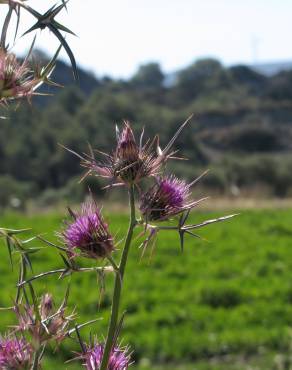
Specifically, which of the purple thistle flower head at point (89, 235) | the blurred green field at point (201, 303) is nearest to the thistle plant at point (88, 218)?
the purple thistle flower head at point (89, 235)

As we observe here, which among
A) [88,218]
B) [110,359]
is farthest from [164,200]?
[110,359]

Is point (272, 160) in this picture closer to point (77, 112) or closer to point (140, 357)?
point (77, 112)

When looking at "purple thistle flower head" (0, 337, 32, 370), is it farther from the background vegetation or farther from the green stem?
the background vegetation

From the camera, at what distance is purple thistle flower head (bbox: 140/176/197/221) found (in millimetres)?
944

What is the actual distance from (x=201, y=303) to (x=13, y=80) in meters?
10.1

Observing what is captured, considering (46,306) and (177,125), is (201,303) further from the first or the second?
(177,125)

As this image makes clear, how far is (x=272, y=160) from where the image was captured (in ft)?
127

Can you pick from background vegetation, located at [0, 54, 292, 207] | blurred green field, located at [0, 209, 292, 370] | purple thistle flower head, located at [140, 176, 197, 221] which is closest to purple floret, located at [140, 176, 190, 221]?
purple thistle flower head, located at [140, 176, 197, 221]

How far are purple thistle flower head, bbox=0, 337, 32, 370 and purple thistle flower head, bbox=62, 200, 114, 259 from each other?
0.13 metres

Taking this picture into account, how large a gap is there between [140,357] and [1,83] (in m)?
8.18

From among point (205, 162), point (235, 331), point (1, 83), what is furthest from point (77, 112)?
point (1, 83)

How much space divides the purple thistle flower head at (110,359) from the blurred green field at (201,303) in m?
4.96

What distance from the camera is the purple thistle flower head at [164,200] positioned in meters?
0.94

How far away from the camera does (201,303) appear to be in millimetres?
10836
